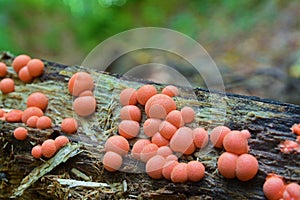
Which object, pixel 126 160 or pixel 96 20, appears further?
pixel 96 20

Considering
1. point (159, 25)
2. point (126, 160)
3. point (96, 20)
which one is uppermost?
point (159, 25)

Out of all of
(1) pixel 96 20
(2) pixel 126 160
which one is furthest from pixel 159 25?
(2) pixel 126 160

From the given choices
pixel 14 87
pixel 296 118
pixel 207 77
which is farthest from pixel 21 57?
pixel 207 77

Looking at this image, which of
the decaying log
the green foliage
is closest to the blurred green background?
the green foliage

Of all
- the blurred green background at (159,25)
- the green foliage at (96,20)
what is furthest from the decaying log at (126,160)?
the green foliage at (96,20)

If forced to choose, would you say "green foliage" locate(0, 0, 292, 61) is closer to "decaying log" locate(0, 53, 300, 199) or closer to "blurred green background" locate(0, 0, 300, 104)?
"blurred green background" locate(0, 0, 300, 104)

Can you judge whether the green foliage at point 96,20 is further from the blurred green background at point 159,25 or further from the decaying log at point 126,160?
the decaying log at point 126,160

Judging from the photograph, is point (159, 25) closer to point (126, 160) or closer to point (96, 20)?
point (96, 20)

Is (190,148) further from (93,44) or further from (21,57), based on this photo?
(93,44)
